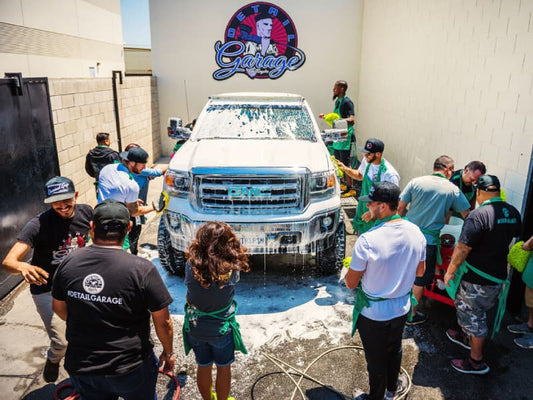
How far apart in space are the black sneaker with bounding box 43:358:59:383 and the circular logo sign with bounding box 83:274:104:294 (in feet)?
5.56

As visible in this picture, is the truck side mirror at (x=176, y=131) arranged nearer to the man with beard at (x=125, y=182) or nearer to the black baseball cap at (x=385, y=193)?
the man with beard at (x=125, y=182)

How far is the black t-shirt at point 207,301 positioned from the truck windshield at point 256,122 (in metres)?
3.33

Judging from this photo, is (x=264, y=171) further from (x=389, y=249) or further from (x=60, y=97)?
(x=60, y=97)

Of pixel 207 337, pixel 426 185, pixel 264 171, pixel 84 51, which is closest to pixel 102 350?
pixel 207 337

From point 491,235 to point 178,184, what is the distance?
3265 mm

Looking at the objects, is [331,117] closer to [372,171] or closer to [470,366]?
[372,171]

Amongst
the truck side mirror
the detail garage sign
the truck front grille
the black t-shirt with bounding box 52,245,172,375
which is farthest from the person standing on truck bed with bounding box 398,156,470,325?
the detail garage sign

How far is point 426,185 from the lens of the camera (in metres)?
4.22

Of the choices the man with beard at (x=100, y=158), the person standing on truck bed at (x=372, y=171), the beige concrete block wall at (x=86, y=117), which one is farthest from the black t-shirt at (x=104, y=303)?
the beige concrete block wall at (x=86, y=117)

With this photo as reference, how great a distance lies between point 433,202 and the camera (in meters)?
4.15

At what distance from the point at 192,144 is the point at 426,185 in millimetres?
3035

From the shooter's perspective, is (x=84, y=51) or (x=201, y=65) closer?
(x=84, y=51)

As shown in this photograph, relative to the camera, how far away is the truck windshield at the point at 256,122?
5871mm

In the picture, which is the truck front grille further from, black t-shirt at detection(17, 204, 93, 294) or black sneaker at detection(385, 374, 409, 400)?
black sneaker at detection(385, 374, 409, 400)
